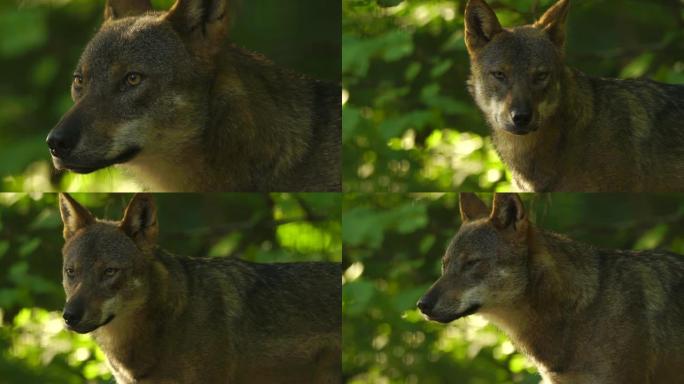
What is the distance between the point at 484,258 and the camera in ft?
20.1

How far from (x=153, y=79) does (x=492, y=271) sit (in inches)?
86.6

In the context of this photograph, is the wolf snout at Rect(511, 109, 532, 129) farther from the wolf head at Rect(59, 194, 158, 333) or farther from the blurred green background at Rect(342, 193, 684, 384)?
the wolf head at Rect(59, 194, 158, 333)

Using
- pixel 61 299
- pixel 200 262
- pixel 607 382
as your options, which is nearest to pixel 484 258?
pixel 607 382

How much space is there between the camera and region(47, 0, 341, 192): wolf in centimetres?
525

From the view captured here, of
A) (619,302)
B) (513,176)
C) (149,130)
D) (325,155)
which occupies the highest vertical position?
(149,130)

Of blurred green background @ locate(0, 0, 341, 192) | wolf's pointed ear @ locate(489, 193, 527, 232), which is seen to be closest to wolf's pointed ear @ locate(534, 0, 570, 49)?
wolf's pointed ear @ locate(489, 193, 527, 232)

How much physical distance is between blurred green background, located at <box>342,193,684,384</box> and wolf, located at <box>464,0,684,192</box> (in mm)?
1114

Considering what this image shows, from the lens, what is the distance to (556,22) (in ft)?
19.0

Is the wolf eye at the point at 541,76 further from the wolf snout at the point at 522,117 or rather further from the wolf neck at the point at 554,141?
the wolf snout at the point at 522,117

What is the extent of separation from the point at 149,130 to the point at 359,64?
2094 mm

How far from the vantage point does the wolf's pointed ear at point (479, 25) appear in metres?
5.94

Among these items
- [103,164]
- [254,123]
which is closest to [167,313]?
[103,164]

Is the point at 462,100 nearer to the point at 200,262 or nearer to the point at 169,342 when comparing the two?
the point at 200,262

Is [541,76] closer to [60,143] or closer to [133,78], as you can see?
[133,78]
